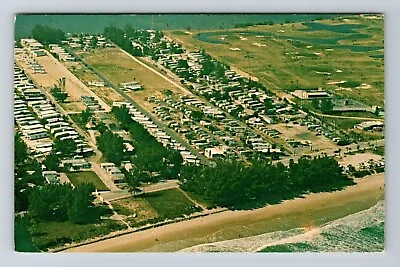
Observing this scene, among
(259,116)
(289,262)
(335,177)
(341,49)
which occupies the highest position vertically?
(341,49)

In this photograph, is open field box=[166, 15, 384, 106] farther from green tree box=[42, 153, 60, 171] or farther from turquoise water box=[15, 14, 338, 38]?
green tree box=[42, 153, 60, 171]

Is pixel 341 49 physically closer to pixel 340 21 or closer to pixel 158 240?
pixel 340 21

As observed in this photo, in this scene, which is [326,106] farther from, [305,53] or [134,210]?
[134,210]

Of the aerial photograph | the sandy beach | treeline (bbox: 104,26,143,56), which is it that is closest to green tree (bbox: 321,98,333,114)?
the aerial photograph

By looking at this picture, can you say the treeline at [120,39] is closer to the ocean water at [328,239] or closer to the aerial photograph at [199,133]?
the aerial photograph at [199,133]

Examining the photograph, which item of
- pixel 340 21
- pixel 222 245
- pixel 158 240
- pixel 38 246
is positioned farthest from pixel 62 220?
pixel 340 21

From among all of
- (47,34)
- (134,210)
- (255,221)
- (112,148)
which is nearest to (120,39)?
(47,34)
